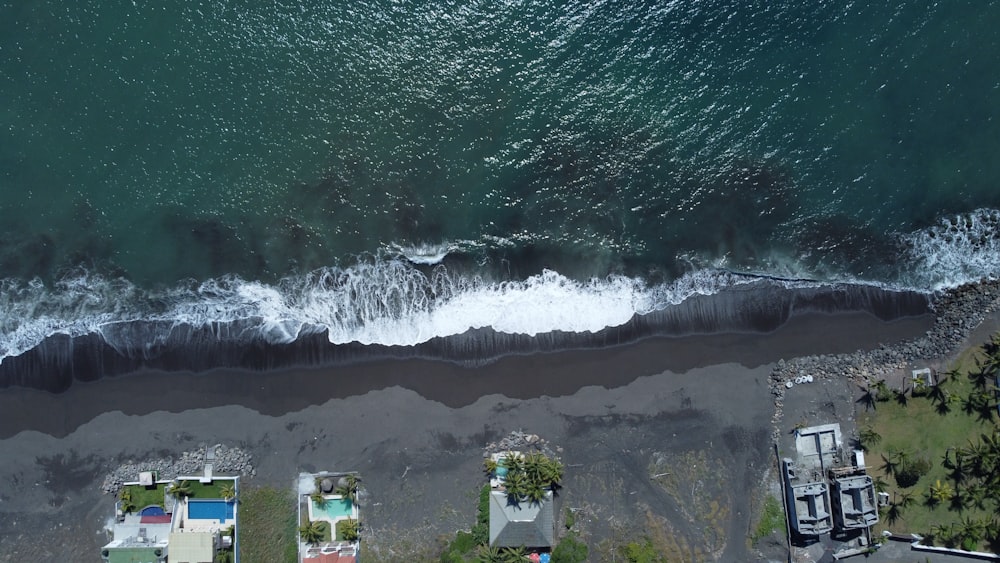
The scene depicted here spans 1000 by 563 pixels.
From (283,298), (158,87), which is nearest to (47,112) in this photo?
(158,87)

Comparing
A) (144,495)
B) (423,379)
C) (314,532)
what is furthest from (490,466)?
(144,495)

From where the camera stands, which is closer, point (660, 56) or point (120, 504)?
point (120, 504)

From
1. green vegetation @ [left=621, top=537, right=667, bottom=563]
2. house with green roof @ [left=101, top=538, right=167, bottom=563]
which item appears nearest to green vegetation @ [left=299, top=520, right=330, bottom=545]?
house with green roof @ [left=101, top=538, right=167, bottom=563]

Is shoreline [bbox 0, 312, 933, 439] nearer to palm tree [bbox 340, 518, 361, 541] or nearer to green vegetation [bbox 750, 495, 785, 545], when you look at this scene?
palm tree [bbox 340, 518, 361, 541]

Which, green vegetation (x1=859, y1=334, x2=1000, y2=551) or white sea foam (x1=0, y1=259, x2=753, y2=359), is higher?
white sea foam (x1=0, y1=259, x2=753, y2=359)

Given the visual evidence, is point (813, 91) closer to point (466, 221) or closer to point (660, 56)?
point (660, 56)

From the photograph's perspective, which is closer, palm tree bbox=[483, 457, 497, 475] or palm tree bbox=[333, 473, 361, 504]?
palm tree bbox=[333, 473, 361, 504]
